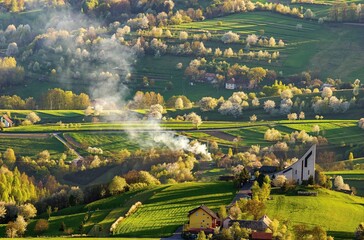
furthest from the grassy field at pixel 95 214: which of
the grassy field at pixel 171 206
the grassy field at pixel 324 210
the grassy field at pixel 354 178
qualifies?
the grassy field at pixel 354 178

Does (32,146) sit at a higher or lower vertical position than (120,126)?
higher

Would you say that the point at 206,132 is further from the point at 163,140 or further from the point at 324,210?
the point at 324,210

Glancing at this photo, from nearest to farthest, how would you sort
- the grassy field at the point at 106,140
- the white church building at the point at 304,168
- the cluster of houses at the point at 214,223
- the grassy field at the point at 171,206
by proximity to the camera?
1. the cluster of houses at the point at 214,223
2. the grassy field at the point at 171,206
3. the white church building at the point at 304,168
4. the grassy field at the point at 106,140

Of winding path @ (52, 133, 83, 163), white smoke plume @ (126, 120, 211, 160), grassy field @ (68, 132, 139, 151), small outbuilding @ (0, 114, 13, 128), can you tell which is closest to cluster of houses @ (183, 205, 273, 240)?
white smoke plume @ (126, 120, 211, 160)

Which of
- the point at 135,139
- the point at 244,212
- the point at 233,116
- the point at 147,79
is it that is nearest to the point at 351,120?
the point at 233,116

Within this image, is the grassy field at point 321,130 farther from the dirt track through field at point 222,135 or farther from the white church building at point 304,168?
the white church building at point 304,168

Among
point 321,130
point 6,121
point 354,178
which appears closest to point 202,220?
point 354,178

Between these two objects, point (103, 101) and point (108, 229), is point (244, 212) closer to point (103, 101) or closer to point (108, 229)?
point (108, 229)
